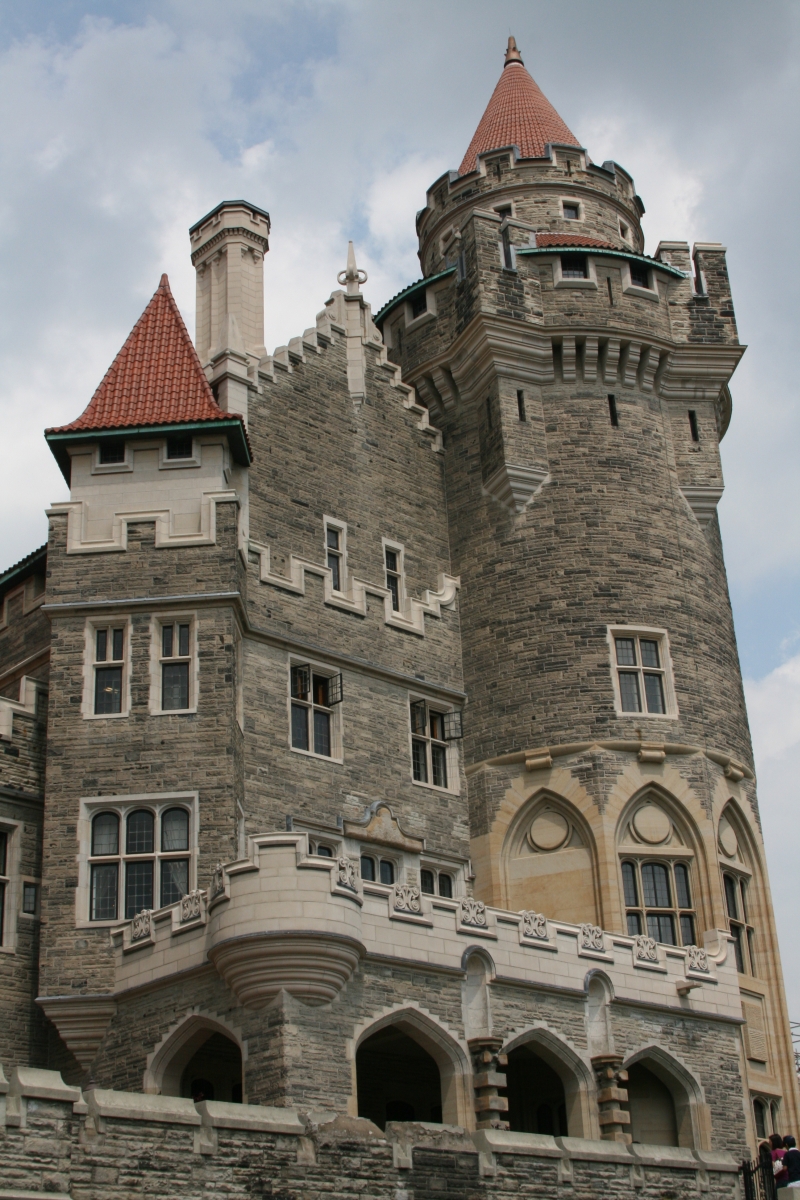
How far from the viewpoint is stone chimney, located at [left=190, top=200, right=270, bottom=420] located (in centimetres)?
2927

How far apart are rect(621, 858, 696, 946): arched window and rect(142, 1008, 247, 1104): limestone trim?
8.93m

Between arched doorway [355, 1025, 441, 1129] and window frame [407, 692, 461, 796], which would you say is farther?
window frame [407, 692, 461, 796]

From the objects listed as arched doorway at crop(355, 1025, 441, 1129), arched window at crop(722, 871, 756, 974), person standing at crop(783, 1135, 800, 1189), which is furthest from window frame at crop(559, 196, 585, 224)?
person standing at crop(783, 1135, 800, 1189)

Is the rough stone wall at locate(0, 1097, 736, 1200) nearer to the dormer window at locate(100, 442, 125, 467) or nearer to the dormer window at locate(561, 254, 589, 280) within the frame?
the dormer window at locate(100, 442, 125, 467)

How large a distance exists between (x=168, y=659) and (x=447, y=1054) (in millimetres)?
7604

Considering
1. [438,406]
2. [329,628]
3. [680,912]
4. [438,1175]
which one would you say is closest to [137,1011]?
[438,1175]

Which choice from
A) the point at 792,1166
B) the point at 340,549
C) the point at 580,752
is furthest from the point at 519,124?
the point at 792,1166

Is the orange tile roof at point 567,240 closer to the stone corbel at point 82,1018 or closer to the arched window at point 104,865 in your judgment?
the arched window at point 104,865

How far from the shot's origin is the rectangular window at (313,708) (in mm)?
26969

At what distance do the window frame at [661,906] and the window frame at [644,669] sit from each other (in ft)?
8.54

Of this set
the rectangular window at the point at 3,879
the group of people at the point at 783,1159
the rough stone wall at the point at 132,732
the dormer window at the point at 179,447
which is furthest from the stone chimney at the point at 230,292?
the group of people at the point at 783,1159

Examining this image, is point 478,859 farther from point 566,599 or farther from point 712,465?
point 712,465

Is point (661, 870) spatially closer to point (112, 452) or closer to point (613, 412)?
point (613, 412)

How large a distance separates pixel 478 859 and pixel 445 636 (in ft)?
14.7
